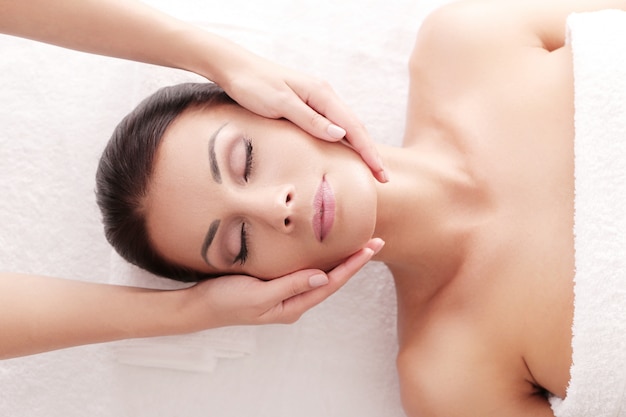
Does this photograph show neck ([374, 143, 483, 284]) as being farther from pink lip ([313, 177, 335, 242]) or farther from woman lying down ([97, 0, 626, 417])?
pink lip ([313, 177, 335, 242])

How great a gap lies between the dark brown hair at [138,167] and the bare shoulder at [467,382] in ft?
1.69

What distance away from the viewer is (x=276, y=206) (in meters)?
1.27

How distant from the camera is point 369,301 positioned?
1.71 m

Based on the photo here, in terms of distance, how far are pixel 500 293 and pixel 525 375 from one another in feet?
0.60

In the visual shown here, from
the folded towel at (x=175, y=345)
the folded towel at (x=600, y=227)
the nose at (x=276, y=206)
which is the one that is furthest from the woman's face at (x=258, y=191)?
the folded towel at (x=600, y=227)

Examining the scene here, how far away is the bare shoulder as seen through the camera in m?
1.46

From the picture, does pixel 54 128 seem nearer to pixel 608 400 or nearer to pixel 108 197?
pixel 108 197

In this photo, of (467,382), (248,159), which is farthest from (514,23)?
(467,382)

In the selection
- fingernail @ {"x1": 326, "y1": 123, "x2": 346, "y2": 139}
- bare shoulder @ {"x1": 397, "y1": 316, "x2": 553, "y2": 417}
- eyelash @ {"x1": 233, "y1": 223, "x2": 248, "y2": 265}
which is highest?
fingernail @ {"x1": 326, "y1": 123, "x2": 346, "y2": 139}

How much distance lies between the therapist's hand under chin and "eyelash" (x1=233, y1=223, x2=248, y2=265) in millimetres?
41

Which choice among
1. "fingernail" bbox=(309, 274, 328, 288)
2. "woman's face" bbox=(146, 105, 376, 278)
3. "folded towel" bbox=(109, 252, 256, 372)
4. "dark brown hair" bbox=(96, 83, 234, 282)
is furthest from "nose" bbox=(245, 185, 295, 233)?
"folded towel" bbox=(109, 252, 256, 372)

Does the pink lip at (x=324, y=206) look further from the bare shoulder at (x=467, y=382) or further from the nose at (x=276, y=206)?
the bare shoulder at (x=467, y=382)

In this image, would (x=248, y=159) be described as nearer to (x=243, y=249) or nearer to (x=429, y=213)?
(x=243, y=249)

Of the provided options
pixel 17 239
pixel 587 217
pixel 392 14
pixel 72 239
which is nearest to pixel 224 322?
pixel 72 239
